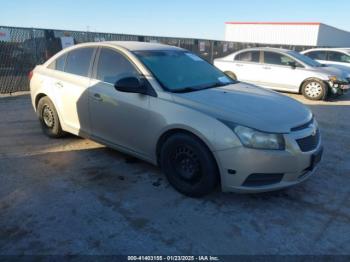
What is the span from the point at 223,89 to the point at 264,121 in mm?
1002

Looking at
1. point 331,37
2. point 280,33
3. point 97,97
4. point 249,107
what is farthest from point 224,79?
point 331,37

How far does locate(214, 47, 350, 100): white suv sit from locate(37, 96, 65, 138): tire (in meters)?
7.26

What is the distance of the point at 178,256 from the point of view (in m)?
2.72

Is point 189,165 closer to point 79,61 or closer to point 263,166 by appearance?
point 263,166

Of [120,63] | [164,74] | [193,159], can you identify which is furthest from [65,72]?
[193,159]

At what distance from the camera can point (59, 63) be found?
5.22 meters

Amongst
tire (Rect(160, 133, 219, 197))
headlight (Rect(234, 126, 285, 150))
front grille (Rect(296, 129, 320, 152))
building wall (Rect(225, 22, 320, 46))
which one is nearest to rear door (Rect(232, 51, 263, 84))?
front grille (Rect(296, 129, 320, 152))

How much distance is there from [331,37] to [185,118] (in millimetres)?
50568

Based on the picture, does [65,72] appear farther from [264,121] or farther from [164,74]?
[264,121]

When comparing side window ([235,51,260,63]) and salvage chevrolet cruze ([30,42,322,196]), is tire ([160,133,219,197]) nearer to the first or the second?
salvage chevrolet cruze ([30,42,322,196])

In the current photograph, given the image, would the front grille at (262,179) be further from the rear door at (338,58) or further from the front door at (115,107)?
the rear door at (338,58)

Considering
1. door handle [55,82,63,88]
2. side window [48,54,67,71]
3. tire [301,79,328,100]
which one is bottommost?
tire [301,79,328,100]

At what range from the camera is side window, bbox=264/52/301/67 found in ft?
33.3

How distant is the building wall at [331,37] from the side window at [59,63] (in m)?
43.3
